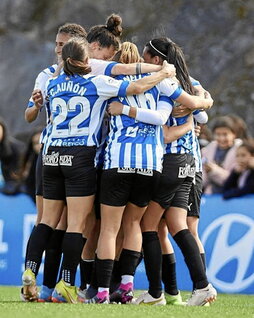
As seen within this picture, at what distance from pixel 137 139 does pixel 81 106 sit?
0.53 m

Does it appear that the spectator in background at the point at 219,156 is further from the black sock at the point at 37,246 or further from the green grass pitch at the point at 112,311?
the black sock at the point at 37,246

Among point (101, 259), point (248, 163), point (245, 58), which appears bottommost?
point (101, 259)

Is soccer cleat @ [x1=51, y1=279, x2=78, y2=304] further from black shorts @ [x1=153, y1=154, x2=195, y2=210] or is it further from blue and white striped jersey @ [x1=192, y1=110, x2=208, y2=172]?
blue and white striped jersey @ [x1=192, y1=110, x2=208, y2=172]

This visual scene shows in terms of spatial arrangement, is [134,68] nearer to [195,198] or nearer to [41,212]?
[195,198]

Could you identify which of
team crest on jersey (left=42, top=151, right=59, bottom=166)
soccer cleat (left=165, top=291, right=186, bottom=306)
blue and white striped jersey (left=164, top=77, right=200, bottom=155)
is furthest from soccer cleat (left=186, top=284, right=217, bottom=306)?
team crest on jersey (left=42, top=151, right=59, bottom=166)

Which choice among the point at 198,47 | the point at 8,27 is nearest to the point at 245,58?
the point at 198,47

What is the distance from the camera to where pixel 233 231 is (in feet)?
40.3

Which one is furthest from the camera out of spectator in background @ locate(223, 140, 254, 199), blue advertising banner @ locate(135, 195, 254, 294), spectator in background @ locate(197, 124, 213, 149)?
spectator in background @ locate(197, 124, 213, 149)

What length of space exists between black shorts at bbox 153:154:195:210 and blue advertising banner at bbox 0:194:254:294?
10.5ft

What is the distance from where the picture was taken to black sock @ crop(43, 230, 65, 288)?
901cm

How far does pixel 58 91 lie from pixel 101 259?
1.42m

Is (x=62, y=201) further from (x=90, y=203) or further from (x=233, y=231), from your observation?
(x=233, y=231)

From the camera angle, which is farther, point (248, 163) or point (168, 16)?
point (168, 16)

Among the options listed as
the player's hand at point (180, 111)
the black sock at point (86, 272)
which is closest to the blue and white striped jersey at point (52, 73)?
the player's hand at point (180, 111)
